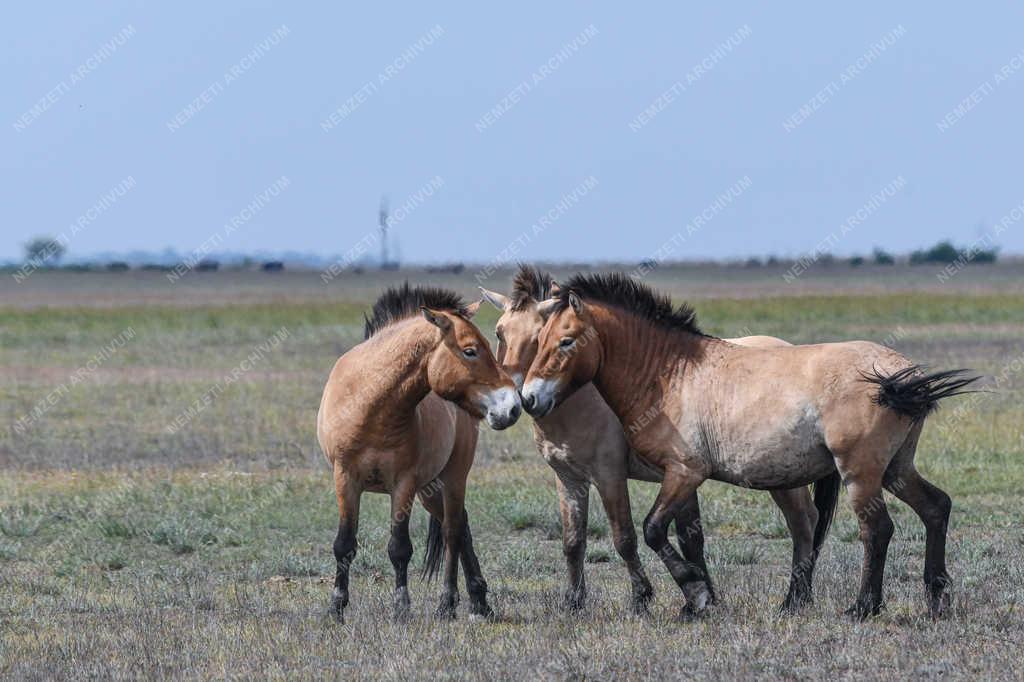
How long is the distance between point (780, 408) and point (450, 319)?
6.36 feet

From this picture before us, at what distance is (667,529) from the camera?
804 centimetres

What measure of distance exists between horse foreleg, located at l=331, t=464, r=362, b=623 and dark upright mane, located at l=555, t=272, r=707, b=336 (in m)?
1.79

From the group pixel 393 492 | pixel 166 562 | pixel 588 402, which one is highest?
pixel 588 402

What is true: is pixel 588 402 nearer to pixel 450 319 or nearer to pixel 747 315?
pixel 450 319

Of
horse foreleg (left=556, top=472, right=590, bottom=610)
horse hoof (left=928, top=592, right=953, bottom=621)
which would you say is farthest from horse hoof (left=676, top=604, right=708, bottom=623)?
horse hoof (left=928, top=592, right=953, bottom=621)

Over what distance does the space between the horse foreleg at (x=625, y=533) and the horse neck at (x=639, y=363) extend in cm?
40

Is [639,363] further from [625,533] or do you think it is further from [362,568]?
[362,568]

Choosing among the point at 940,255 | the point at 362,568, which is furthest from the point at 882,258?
the point at 362,568

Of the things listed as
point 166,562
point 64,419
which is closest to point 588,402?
point 166,562

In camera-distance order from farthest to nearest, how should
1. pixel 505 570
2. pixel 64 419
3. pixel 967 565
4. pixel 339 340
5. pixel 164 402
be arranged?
1. pixel 339 340
2. pixel 164 402
3. pixel 64 419
4. pixel 505 570
5. pixel 967 565

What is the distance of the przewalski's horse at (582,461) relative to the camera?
836cm

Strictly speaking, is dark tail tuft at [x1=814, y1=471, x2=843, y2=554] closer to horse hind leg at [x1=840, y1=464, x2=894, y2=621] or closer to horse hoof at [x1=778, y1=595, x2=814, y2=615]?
horse hoof at [x1=778, y1=595, x2=814, y2=615]

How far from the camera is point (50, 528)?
11.7m

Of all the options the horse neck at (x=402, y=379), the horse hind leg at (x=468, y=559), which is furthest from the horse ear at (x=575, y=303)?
the horse hind leg at (x=468, y=559)
